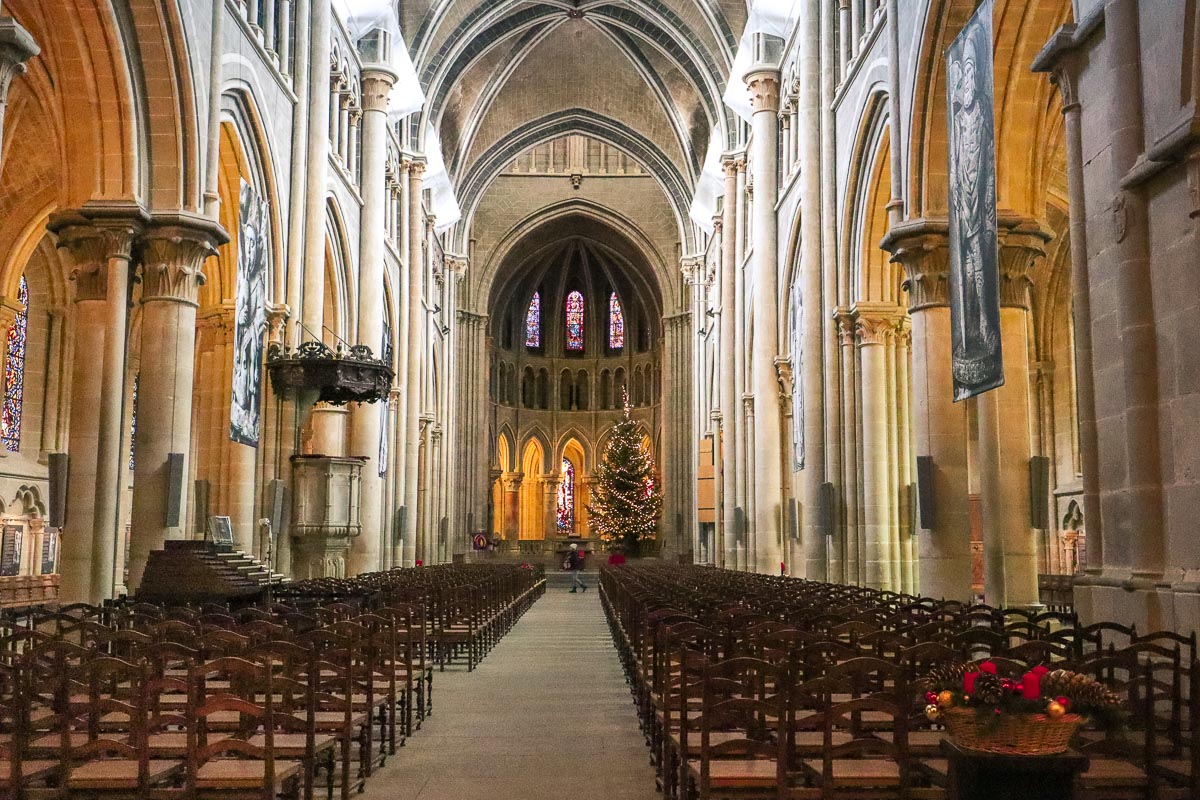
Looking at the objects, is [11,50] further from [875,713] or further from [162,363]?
[875,713]

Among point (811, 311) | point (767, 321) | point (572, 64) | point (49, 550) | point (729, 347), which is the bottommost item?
point (49, 550)

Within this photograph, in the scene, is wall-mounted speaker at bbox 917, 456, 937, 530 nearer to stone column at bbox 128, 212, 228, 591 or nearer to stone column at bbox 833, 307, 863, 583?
stone column at bbox 833, 307, 863, 583

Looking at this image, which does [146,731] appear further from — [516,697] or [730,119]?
[730,119]

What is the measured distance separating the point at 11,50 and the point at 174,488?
23.6 feet

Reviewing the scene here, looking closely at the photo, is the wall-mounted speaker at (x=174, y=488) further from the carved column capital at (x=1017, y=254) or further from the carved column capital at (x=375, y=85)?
the carved column capital at (x=375, y=85)

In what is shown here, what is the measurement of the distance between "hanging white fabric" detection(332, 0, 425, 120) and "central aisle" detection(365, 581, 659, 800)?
1901 cm

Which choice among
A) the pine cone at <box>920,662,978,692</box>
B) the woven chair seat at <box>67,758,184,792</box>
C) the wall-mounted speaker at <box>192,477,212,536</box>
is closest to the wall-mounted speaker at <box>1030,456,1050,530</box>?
the pine cone at <box>920,662,978,692</box>

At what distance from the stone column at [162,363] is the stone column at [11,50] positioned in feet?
17.2

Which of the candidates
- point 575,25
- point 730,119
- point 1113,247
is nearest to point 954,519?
point 1113,247

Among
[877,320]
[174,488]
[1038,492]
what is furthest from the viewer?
[877,320]

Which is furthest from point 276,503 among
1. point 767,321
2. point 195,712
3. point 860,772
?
point 860,772

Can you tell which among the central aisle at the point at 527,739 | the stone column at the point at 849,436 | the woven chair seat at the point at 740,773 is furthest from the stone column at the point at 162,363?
the woven chair seat at the point at 740,773

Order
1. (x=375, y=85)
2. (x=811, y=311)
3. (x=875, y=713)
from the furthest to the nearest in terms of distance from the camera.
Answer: (x=375, y=85), (x=811, y=311), (x=875, y=713)

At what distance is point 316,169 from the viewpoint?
24312mm
